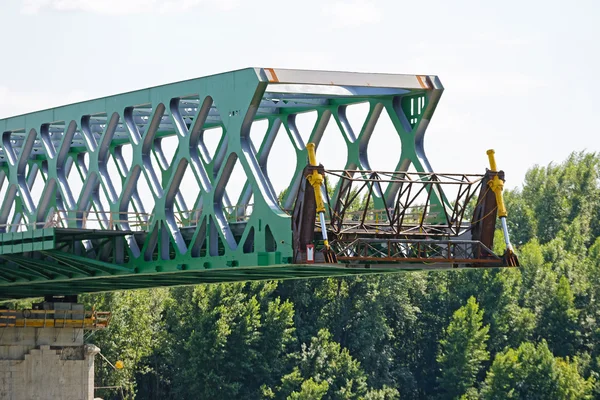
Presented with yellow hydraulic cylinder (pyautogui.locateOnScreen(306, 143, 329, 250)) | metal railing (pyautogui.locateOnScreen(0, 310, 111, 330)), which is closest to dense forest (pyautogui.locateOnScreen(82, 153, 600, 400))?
metal railing (pyautogui.locateOnScreen(0, 310, 111, 330))

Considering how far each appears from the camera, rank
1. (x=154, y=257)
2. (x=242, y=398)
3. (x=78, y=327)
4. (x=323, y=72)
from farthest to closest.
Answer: (x=242, y=398) < (x=78, y=327) < (x=154, y=257) < (x=323, y=72)

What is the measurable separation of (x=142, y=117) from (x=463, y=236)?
1827 centimetres

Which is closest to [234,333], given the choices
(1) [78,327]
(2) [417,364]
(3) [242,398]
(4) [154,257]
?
(3) [242,398]

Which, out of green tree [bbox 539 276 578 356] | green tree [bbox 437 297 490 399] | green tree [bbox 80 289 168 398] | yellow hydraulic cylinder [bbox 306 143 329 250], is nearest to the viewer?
yellow hydraulic cylinder [bbox 306 143 329 250]

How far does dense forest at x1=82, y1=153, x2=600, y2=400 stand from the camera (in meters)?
112

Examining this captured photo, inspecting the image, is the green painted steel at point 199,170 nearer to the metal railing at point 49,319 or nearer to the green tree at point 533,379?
the metal railing at point 49,319

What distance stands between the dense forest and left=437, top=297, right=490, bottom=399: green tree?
104 mm

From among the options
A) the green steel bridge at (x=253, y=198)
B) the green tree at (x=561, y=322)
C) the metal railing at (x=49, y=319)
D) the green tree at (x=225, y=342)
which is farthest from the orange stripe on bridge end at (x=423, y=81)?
the green tree at (x=561, y=322)

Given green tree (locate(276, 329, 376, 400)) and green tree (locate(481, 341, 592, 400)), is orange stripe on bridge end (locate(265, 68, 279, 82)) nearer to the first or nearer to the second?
green tree (locate(276, 329, 376, 400))

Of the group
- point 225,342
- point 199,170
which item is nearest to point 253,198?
point 199,170

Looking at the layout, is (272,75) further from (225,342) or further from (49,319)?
(225,342)

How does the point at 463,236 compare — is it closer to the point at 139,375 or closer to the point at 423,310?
the point at 139,375

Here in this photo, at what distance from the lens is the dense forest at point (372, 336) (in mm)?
112438

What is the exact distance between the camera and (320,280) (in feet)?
398
